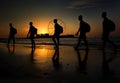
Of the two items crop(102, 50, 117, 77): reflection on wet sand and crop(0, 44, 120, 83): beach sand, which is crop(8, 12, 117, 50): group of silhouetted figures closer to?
crop(102, 50, 117, 77): reflection on wet sand

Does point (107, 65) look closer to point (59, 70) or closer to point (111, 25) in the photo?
point (59, 70)

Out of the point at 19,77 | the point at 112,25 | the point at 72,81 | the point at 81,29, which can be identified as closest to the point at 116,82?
the point at 72,81

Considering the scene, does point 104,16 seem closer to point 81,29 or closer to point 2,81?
point 81,29

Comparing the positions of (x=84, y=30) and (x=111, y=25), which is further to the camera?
(x=84, y=30)

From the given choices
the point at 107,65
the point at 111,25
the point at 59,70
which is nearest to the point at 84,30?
the point at 111,25

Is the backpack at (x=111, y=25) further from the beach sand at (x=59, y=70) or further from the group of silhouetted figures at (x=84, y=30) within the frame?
the beach sand at (x=59, y=70)

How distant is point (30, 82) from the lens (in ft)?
19.4

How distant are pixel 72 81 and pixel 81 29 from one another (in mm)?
13368

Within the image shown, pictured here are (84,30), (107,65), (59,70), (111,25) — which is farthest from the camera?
(84,30)

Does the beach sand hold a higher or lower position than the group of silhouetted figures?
lower

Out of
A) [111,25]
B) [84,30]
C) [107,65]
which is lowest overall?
[107,65]

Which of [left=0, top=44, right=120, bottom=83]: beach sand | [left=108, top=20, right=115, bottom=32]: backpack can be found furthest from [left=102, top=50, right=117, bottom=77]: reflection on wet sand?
[left=108, top=20, right=115, bottom=32]: backpack

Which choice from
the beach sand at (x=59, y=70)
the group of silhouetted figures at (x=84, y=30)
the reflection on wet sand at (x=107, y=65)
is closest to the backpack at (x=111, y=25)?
the group of silhouetted figures at (x=84, y=30)

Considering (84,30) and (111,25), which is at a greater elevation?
(111,25)
